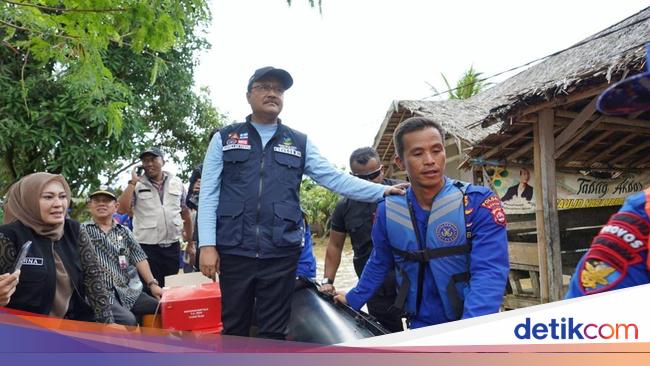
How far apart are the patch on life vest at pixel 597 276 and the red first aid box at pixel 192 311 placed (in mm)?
2583

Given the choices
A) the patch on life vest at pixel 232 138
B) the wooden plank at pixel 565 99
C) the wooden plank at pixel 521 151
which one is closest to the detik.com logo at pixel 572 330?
the patch on life vest at pixel 232 138

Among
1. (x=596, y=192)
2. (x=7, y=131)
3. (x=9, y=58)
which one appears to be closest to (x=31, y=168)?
(x=7, y=131)

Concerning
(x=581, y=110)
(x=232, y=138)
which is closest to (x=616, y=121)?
(x=581, y=110)

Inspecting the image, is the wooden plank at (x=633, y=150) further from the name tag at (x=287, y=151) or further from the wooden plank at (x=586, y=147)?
the name tag at (x=287, y=151)

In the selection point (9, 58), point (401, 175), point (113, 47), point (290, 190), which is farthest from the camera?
point (401, 175)

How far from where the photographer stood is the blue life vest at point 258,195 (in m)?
2.43

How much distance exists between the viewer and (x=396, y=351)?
1.11 m

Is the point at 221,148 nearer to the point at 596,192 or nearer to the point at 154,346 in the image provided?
the point at 154,346

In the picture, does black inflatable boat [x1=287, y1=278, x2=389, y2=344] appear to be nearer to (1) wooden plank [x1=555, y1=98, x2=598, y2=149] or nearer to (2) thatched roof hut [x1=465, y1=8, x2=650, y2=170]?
(2) thatched roof hut [x1=465, y1=8, x2=650, y2=170]

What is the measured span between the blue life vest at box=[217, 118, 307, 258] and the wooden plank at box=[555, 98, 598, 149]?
4.33 metres

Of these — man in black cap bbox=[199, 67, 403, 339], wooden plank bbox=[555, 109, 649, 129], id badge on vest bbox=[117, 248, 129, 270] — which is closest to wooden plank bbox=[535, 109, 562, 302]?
wooden plank bbox=[555, 109, 649, 129]

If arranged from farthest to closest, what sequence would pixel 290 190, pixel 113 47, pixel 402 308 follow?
1. pixel 113 47
2. pixel 290 190
3. pixel 402 308

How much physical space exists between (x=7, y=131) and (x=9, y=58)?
167 centimetres

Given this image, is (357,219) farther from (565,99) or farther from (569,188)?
(569,188)
